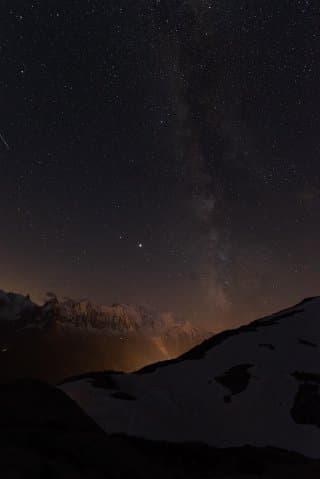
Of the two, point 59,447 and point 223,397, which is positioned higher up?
point 223,397

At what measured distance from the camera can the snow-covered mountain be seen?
29.3 m

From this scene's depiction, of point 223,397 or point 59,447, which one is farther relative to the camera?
point 223,397

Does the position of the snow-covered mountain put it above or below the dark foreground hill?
above

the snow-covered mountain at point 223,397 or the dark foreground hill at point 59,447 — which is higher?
the snow-covered mountain at point 223,397

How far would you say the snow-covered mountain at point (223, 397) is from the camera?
29.3 m

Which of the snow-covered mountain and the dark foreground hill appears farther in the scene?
the snow-covered mountain

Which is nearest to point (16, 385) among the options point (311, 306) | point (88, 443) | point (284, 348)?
point (88, 443)

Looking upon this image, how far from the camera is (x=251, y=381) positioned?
37656 millimetres

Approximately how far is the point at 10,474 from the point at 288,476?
6987mm

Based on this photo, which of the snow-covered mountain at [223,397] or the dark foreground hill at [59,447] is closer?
the dark foreground hill at [59,447]

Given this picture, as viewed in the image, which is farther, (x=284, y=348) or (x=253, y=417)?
(x=284, y=348)

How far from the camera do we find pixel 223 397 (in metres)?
35.2

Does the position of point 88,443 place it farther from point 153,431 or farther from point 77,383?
point 77,383

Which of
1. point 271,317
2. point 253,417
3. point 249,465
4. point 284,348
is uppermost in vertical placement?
point 271,317
